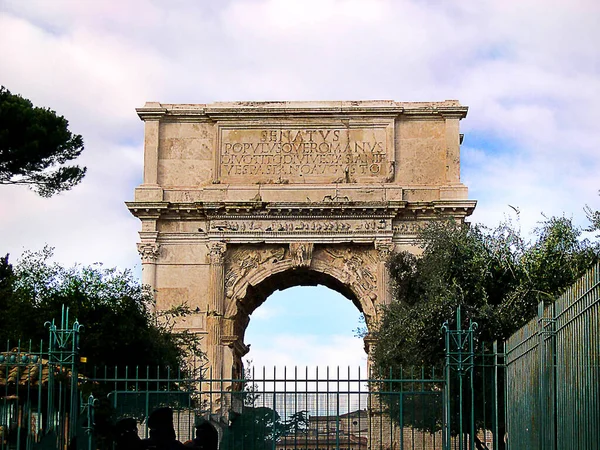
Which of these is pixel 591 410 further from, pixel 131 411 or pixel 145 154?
pixel 145 154

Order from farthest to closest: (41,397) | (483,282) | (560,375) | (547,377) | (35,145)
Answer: (35,145) < (483,282) < (41,397) < (547,377) < (560,375)

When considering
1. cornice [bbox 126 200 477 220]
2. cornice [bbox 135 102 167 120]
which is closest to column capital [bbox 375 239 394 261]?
cornice [bbox 126 200 477 220]

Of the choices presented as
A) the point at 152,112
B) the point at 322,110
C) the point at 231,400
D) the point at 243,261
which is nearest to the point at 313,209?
the point at 243,261

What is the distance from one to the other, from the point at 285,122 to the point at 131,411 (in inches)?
646

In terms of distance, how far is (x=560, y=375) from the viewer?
10.6 metres

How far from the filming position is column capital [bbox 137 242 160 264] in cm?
3216

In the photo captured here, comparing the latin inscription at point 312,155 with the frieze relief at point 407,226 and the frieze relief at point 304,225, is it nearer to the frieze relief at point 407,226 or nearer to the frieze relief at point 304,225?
the frieze relief at point 304,225

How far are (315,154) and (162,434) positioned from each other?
63.1 feet

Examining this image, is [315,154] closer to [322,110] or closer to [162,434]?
[322,110]

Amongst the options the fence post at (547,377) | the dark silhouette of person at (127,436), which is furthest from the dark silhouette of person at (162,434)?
the fence post at (547,377)

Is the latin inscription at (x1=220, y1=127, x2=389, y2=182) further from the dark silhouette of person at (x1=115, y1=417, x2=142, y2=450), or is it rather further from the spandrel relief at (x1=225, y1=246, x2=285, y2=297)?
the dark silhouette of person at (x1=115, y1=417, x2=142, y2=450)

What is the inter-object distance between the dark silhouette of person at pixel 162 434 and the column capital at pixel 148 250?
18.7m

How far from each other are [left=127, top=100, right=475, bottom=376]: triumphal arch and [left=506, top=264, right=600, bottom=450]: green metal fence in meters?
17.8

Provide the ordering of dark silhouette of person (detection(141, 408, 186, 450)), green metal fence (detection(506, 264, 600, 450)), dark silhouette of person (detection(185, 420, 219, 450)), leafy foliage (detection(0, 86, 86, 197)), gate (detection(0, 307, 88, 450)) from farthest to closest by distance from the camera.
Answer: leafy foliage (detection(0, 86, 86, 197)) → dark silhouette of person (detection(185, 420, 219, 450)) → gate (detection(0, 307, 88, 450)) → dark silhouette of person (detection(141, 408, 186, 450)) → green metal fence (detection(506, 264, 600, 450))
